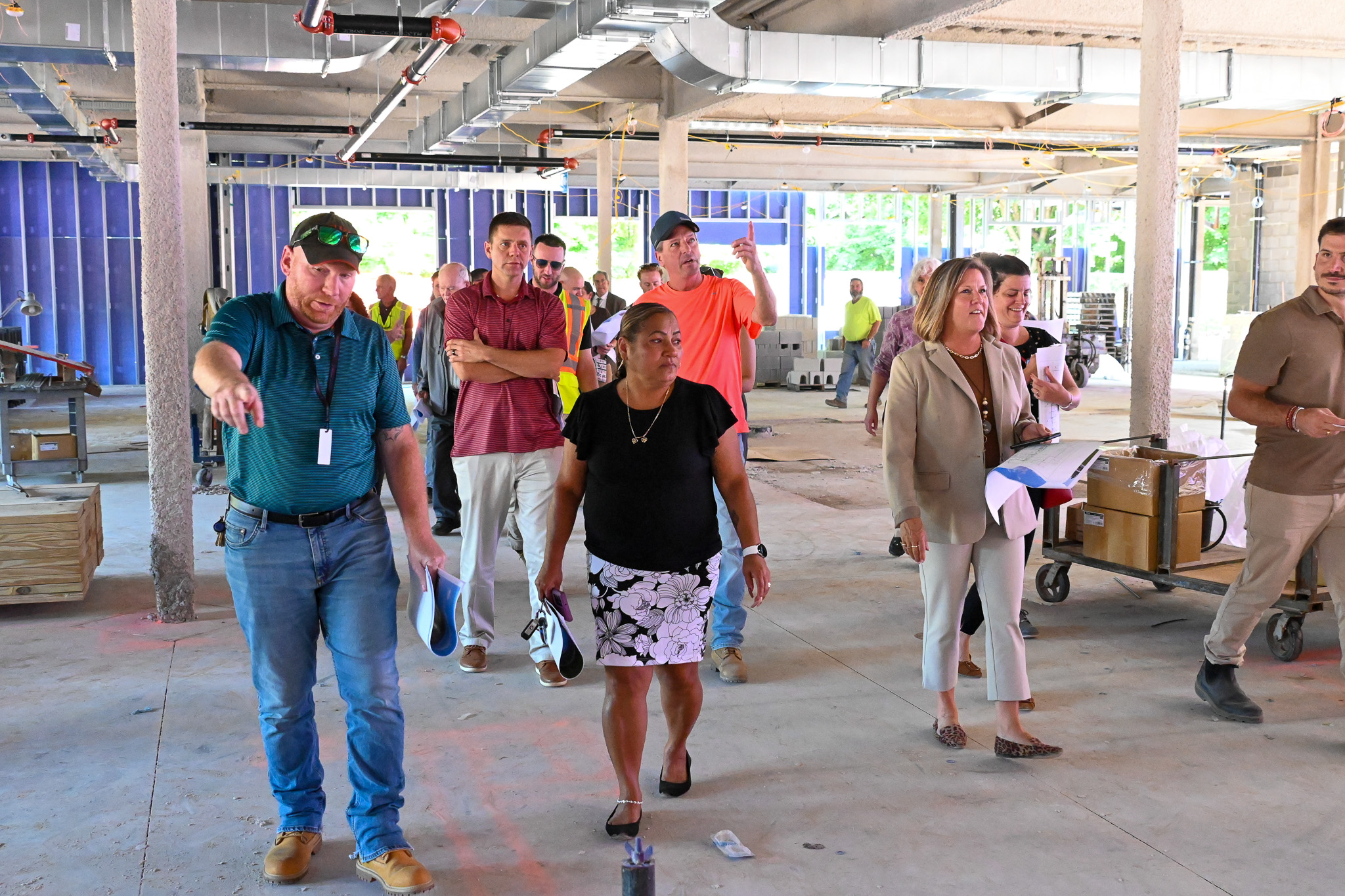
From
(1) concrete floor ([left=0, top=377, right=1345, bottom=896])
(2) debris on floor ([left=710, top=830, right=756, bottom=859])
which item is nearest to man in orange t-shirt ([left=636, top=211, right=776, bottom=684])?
(1) concrete floor ([left=0, top=377, right=1345, bottom=896])

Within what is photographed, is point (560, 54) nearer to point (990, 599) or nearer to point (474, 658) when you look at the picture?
point (474, 658)

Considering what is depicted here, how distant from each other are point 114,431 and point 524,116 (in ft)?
23.0

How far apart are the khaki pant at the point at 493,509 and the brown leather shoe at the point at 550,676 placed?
30mm

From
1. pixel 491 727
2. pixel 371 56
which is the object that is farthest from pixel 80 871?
pixel 371 56

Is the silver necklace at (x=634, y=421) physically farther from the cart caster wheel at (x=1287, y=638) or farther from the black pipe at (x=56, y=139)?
the black pipe at (x=56, y=139)

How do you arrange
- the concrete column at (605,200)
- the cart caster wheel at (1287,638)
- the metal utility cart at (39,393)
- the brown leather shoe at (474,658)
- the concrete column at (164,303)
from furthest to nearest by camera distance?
the concrete column at (605,200) < the metal utility cart at (39,393) < the concrete column at (164,303) < the cart caster wheel at (1287,638) < the brown leather shoe at (474,658)

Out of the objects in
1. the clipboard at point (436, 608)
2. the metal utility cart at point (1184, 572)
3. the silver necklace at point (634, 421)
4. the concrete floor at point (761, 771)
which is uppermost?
the silver necklace at point (634, 421)

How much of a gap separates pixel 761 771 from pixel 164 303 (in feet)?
11.9

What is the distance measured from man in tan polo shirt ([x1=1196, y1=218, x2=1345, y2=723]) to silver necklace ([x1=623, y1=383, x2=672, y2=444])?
2079mm

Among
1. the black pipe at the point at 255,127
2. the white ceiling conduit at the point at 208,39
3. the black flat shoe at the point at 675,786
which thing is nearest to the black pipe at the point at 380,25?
the white ceiling conduit at the point at 208,39

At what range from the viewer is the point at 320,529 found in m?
2.93

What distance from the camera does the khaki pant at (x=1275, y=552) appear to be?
4090 mm

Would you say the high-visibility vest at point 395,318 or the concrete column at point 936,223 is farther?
the concrete column at point 936,223

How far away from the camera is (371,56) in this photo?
10.3 meters
